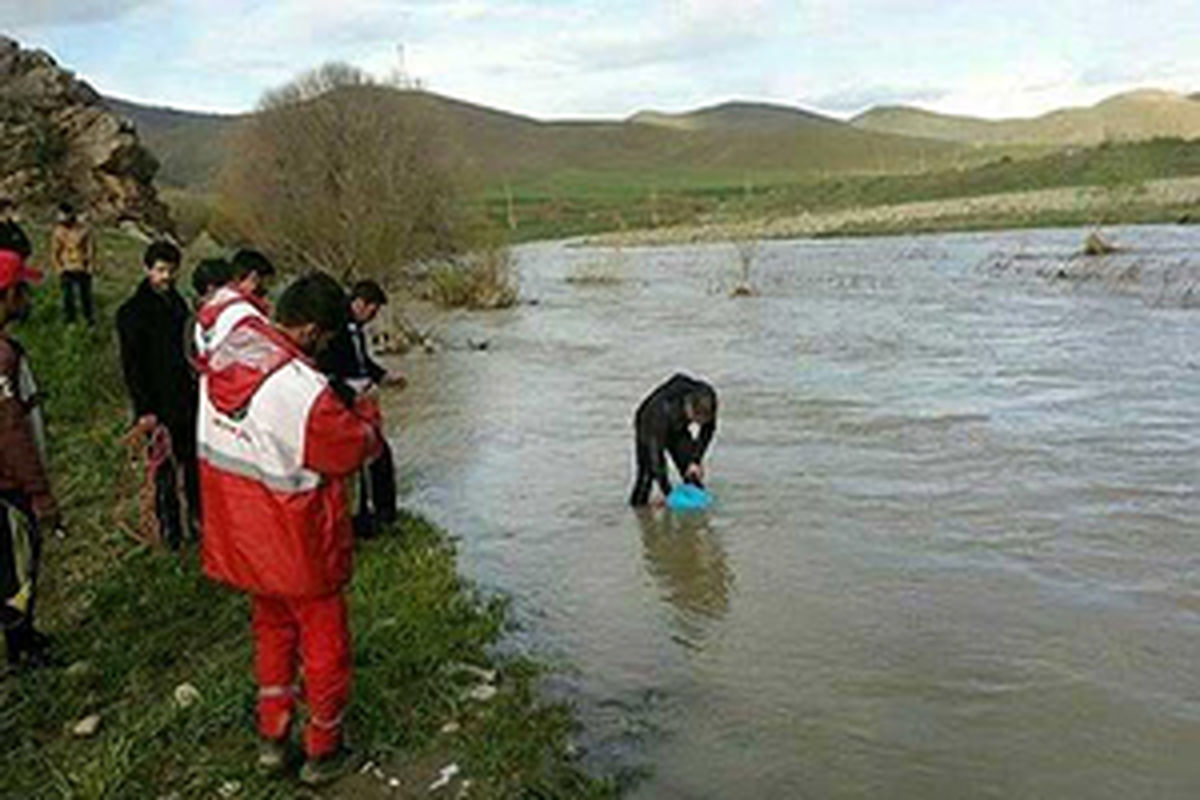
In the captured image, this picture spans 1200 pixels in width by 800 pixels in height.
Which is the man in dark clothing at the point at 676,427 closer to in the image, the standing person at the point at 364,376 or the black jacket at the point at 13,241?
the standing person at the point at 364,376

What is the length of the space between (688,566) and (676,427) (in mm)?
1012

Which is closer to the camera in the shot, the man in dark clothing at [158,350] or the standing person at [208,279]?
the standing person at [208,279]

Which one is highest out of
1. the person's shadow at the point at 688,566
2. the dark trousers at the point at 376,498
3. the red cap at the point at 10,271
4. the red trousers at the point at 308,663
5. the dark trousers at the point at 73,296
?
the red cap at the point at 10,271

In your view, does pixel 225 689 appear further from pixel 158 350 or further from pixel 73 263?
pixel 73 263

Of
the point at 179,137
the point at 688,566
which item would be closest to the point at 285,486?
the point at 688,566

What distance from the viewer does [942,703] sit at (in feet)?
17.3

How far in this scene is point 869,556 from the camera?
24.5 feet

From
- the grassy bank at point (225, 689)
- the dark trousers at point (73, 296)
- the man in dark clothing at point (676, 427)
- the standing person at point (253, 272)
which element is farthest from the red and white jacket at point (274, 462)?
the dark trousers at point (73, 296)

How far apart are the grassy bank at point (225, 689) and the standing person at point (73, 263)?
254 inches

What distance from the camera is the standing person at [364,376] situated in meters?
7.01

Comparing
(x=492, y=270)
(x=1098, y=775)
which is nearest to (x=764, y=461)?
(x=1098, y=775)

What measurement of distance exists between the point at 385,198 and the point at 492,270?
577 cm

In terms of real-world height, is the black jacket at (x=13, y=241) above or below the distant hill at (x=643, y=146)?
below

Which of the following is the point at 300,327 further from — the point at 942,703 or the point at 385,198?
the point at 385,198
